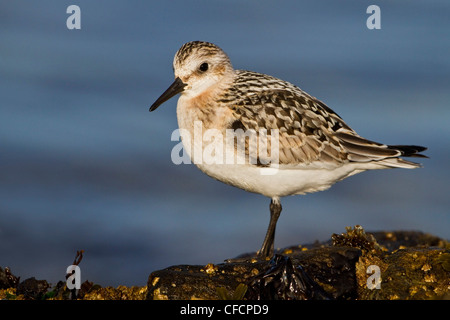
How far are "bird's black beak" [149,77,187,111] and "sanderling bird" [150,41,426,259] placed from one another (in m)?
0.02

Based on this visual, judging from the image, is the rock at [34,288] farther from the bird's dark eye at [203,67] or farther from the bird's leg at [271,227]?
the bird's dark eye at [203,67]

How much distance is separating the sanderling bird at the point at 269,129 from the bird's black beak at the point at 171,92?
0.02 meters

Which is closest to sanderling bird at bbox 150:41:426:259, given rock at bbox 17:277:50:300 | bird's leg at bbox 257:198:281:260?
bird's leg at bbox 257:198:281:260

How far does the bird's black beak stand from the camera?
11.3 metres

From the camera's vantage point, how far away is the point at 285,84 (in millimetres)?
11875

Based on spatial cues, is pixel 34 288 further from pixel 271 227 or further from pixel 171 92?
pixel 271 227

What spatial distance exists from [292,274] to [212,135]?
3.77 m

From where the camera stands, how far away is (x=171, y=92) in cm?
1127

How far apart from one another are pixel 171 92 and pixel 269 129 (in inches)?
76.6

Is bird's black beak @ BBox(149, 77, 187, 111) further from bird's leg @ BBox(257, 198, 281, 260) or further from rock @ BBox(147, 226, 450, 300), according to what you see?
rock @ BBox(147, 226, 450, 300)

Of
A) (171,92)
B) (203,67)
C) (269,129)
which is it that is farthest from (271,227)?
(203,67)

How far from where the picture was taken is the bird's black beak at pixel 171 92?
11.3 meters

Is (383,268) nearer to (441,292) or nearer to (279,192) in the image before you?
(441,292)
